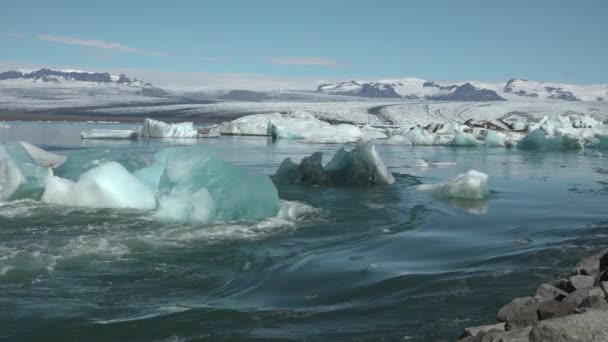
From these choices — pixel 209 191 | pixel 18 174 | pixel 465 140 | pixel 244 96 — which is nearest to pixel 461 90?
pixel 244 96

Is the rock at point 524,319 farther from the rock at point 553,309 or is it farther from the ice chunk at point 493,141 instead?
the ice chunk at point 493,141

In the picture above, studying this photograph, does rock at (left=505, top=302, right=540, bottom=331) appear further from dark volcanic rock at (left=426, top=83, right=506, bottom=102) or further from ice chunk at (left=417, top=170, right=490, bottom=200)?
dark volcanic rock at (left=426, top=83, right=506, bottom=102)

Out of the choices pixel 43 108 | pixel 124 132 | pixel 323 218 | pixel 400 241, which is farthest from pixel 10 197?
pixel 43 108

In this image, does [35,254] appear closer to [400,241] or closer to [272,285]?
[272,285]

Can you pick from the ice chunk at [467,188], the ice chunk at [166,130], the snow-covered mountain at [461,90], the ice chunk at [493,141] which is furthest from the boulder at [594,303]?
the snow-covered mountain at [461,90]

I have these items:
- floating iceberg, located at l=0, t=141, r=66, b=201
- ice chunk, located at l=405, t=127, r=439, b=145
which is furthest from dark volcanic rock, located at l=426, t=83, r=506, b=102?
floating iceberg, located at l=0, t=141, r=66, b=201
